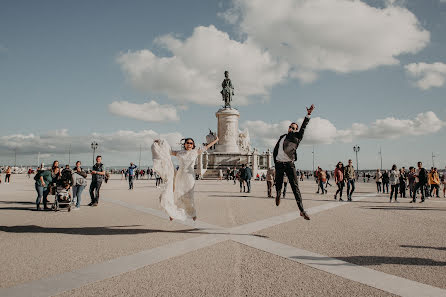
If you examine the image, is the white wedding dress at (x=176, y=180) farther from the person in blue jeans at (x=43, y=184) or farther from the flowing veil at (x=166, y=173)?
the person in blue jeans at (x=43, y=184)

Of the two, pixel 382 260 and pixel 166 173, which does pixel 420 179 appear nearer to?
pixel 382 260

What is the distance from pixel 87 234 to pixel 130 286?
10.3 feet

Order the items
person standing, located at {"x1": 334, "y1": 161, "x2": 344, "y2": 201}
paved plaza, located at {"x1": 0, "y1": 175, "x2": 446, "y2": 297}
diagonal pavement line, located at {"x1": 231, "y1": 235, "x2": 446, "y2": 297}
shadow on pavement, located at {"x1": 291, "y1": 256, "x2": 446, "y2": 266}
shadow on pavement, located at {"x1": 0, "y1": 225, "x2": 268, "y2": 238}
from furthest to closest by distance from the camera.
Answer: person standing, located at {"x1": 334, "y1": 161, "x2": 344, "y2": 201} < shadow on pavement, located at {"x1": 0, "y1": 225, "x2": 268, "y2": 238} < shadow on pavement, located at {"x1": 291, "y1": 256, "x2": 446, "y2": 266} < paved plaza, located at {"x1": 0, "y1": 175, "x2": 446, "y2": 297} < diagonal pavement line, located at {"x1": 231, "y1": 235, "x2": 446, "y2": 297}

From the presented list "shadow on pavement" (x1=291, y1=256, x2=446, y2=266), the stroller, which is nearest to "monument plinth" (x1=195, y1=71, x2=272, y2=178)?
the stroller

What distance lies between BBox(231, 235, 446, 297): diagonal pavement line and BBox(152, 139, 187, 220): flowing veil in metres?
1.54

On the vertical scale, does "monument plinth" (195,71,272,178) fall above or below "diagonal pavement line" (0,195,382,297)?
above

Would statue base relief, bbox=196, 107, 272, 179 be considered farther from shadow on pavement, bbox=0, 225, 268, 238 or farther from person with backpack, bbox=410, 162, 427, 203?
shadow on pavement, bbox=0, 225, 268, 238

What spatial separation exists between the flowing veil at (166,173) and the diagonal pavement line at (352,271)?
1543mm

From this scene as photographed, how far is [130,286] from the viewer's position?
3125mm

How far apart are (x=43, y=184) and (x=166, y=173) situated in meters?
5.66

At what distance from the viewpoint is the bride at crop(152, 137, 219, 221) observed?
596 centimetres

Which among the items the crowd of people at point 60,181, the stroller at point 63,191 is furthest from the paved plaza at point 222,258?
the crowd of people at point 60,181

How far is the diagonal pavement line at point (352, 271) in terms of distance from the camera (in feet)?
9.79

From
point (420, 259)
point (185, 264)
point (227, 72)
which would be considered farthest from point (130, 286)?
point (227, 72)
